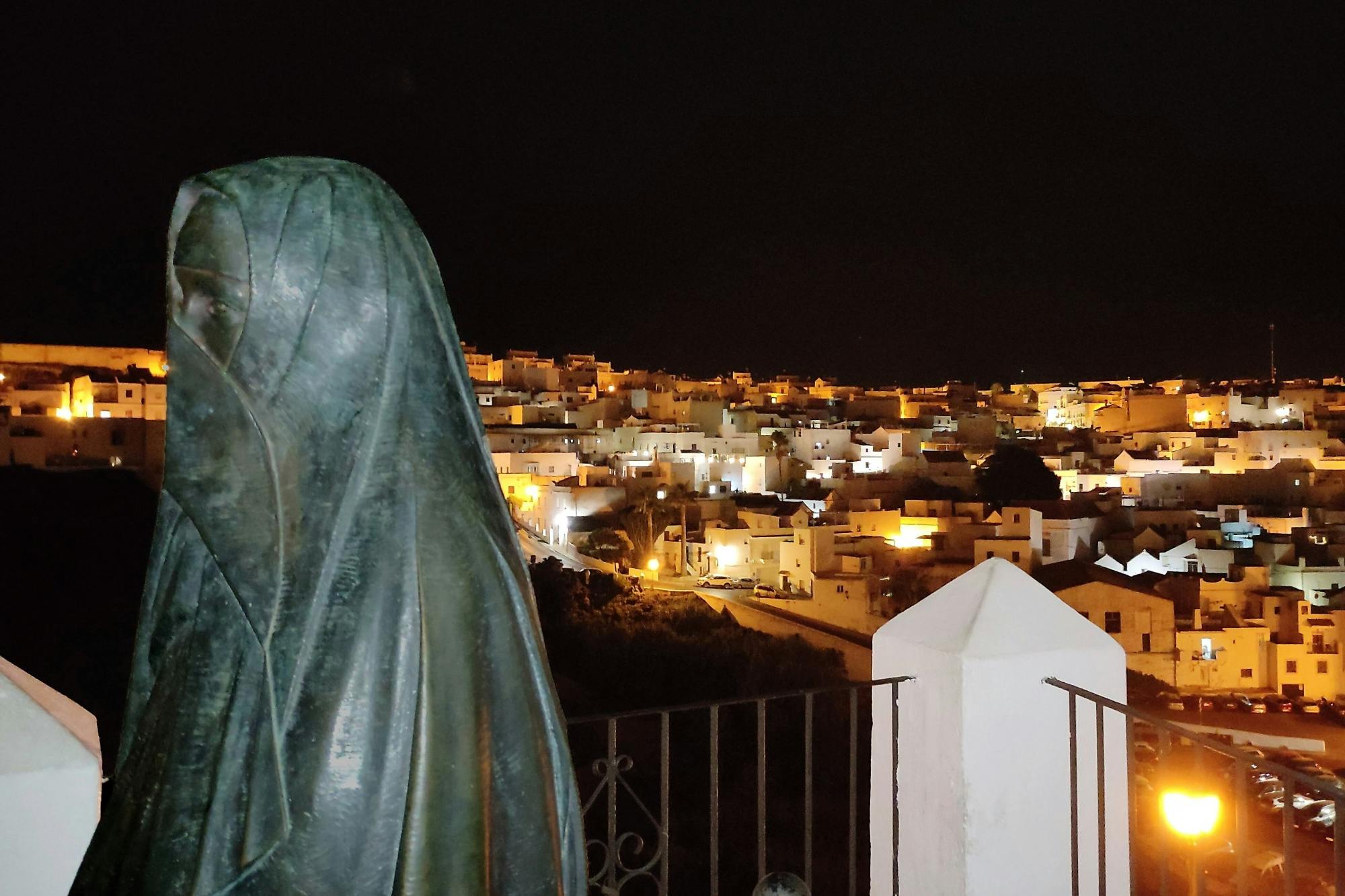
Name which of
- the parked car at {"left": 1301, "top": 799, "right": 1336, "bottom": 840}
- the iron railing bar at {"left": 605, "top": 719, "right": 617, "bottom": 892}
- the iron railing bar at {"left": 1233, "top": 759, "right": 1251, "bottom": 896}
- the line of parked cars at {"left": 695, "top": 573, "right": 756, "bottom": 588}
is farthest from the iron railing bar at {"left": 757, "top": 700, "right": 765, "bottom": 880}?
the line of parked cars at {"left": 695, "top": 573, "right": 756, "bottom": 588}

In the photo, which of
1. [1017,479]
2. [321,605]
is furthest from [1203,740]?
[1017,479]

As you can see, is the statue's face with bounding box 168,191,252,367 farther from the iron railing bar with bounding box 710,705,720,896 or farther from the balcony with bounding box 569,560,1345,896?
the iron railing bar with bounding box 710,705,720,896

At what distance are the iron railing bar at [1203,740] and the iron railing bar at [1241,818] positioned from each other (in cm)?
3

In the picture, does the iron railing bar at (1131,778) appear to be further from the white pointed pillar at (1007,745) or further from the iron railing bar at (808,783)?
the iron railing bar at (808,783)

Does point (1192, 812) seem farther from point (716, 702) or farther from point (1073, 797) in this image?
point (716, 702)

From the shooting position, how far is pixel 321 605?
3.37 ft

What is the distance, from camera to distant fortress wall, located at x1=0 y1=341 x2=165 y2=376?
4275cm

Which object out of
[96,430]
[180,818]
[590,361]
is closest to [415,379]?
[180,818]

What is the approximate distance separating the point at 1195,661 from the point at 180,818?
22.4 m

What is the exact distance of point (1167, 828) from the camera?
2.87m

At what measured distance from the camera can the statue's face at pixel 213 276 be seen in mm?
1040

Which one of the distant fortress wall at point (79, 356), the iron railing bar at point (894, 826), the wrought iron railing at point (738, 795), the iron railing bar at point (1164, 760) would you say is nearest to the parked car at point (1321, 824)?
the wrought iron railing at point (738, 795)

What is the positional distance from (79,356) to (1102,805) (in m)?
50.4

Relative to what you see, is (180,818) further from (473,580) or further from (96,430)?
(96,430)
